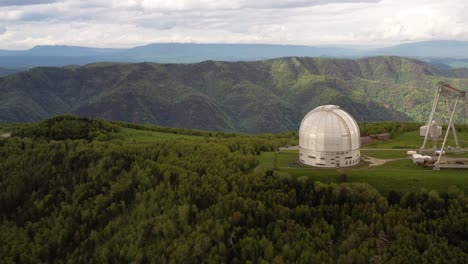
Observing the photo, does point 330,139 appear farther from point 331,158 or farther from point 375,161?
point 375,161

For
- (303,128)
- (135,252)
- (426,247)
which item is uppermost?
(303,128)

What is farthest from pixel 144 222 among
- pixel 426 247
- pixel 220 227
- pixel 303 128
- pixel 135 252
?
pixel 426 247

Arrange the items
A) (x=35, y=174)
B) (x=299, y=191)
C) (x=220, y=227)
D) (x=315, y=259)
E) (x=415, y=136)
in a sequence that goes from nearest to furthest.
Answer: (x=315, y=259) < (x=220, y=227) < (x=299, y=191) < (x=35, y=174) < (x=415, y=136)

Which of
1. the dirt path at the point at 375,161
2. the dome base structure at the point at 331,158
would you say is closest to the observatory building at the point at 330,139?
the dome base structure at the point at 331,158

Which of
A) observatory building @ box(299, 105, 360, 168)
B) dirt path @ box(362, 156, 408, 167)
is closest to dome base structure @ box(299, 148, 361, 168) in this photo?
observatory building @ box(299, 105, 360, 168)

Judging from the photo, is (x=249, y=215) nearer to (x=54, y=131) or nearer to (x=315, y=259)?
(x=315, y=259)

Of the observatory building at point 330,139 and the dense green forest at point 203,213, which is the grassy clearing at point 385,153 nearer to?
the observatory building at point 330,139

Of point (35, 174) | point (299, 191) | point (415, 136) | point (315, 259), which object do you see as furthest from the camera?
point (415, 136)

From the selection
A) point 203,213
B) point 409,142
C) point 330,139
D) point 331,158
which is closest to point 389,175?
point 331,158
